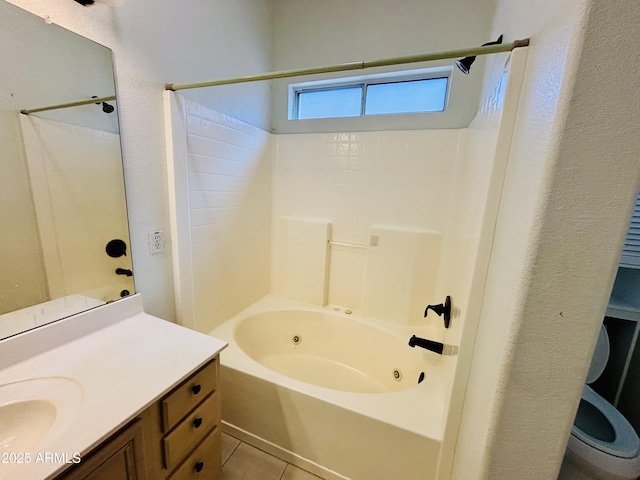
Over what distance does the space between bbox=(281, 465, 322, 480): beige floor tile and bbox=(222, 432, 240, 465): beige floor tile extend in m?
0.33

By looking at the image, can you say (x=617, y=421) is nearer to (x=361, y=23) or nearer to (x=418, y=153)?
(x=418, y=153)

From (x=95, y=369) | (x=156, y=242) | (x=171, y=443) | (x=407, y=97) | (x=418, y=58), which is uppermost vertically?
(x=407, y=97)

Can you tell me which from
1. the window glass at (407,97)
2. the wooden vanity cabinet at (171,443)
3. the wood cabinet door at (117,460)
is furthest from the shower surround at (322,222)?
the wood cabinet door at (117,460)

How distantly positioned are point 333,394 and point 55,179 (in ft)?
4.91

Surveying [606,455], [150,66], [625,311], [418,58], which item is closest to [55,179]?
[150,66]

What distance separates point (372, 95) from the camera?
1925mm

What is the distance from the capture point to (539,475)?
22.1 inches

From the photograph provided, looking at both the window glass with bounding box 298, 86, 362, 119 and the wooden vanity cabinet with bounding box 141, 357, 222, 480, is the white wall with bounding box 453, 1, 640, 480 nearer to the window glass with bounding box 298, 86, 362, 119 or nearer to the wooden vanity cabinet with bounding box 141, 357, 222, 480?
the wooden vanity cabinet with bounding box 141, 357, 222, 480

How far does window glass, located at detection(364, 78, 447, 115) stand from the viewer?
1772mm

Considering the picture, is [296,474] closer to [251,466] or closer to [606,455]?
[251,466]

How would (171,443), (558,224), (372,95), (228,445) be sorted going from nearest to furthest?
(558,224) < (171,443) < (228,445) < (372,95)

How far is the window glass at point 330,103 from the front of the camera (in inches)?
77.9

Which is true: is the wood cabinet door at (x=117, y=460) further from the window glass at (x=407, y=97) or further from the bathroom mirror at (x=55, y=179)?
the window glass at (x=407, y=97)

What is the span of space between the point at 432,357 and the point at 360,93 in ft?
6.62
